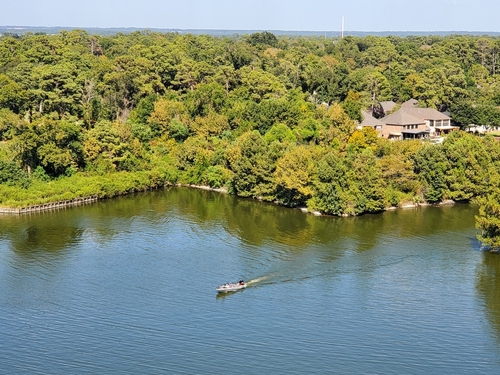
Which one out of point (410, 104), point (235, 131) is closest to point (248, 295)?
point (235, 131)

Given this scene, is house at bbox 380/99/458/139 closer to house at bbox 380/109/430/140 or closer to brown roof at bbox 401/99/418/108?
house at bbox 380/109/430/140

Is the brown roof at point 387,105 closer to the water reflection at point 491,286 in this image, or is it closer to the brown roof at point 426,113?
the brown roof at point 426,113

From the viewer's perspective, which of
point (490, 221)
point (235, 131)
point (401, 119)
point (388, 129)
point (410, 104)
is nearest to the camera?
point (490, 221)

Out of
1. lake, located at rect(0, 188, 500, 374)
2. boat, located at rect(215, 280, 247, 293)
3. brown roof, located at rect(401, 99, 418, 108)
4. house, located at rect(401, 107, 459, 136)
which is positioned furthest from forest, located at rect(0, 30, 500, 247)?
boat, located at rect(215, 280, 247, 293)

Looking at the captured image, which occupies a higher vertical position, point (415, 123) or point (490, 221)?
point (415, 123)

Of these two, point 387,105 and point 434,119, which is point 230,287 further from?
point 387,105

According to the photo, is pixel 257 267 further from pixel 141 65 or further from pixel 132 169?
pixel 141 65
